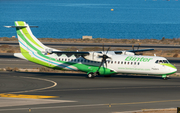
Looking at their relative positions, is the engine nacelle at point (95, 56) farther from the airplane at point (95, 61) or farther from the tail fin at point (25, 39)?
the tail fin at point (25, 39)

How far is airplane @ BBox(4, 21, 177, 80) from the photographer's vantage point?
115 ft

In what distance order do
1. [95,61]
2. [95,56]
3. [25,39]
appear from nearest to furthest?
[95,56] → [95,61] → [25,39]

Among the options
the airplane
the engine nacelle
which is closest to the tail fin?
the airplane

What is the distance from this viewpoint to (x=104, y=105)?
22125 mm

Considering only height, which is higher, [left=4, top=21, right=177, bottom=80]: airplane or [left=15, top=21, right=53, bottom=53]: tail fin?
[left=15, top=21, right=53, bottom=53]: tail fin

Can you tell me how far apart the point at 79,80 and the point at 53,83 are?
3710 millimetres

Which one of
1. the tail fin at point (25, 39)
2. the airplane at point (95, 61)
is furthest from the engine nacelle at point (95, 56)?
the tail fin at point (25, 39)

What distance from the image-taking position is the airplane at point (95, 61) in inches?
1382

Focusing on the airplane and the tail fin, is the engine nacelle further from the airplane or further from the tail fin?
the tail fin

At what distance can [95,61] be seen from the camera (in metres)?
37.5

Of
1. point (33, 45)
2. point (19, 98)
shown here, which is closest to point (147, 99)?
point (19, 98)

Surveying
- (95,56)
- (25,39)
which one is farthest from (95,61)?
(25,39)

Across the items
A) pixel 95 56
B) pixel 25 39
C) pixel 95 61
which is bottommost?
pixel 95 61

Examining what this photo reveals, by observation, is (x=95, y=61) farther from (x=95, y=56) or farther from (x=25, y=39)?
(x=25, y=39)
